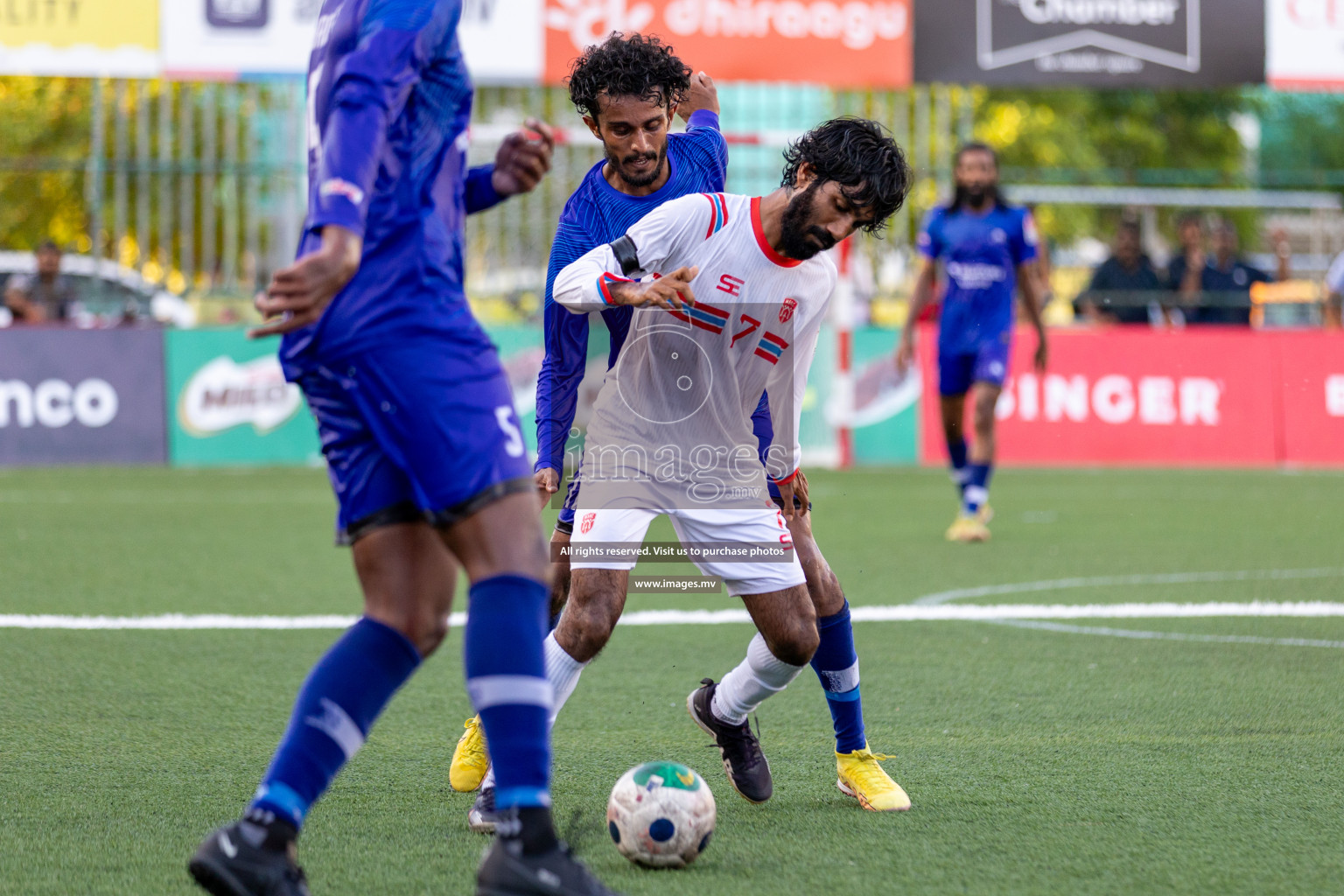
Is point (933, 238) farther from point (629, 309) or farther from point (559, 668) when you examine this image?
point (559, 668)

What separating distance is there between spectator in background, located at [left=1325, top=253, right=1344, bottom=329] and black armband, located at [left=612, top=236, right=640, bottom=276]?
43.4 feet

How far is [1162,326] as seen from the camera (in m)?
15.2

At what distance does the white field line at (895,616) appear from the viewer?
6547mm

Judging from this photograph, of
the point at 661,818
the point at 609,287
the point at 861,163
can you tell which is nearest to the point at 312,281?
the point at 609,287

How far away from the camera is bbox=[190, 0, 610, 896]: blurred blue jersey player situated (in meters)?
2.71

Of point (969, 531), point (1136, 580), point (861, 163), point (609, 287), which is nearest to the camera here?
point (609, 287)

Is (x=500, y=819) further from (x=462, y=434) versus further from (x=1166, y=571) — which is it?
(x=1166, y=571)

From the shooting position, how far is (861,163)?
3.67 meters

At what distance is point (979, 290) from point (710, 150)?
5.74 m

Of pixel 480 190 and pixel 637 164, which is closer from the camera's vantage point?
pixel 480 190

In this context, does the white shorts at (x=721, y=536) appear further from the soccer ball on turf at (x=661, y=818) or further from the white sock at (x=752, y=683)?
the soccer ball on turf at (x=661, y=818)

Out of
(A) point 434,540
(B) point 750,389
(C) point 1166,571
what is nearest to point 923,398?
(C) point 1166,571

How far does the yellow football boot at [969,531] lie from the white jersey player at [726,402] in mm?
5568

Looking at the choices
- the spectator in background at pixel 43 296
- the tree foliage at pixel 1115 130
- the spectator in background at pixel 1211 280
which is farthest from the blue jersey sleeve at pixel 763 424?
the tree foliage at pixel 1115 130
